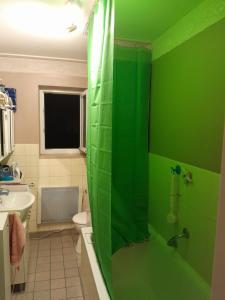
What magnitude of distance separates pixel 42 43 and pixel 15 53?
1.91ft

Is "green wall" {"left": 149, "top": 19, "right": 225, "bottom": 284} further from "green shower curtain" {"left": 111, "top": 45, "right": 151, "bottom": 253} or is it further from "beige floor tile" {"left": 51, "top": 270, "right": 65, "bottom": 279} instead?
"beige floor tile" {"left": 51, "top": 270, "right": 65, "bottom": 279}

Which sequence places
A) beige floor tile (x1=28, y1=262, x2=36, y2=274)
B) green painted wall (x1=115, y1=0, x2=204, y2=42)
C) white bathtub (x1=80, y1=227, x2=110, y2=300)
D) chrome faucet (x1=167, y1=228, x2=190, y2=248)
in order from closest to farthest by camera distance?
1. white bathtub (x1=80, y1=227, x2=110, y2=300)
2. green painted wall (x1=115, y1=0, x2=204, y2=42)
3. chrome faucet (x1=167, y1=228, x2=190, y2=248)
4. beige floor tile (x1=28, y1=262, x2=36, y2=274)

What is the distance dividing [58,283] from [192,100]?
2.09 meters

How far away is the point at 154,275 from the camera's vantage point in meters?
1.99

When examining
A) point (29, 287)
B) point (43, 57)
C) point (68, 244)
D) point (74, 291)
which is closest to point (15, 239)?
point (29, 287)

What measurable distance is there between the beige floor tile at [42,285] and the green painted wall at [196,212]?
122 centimetres

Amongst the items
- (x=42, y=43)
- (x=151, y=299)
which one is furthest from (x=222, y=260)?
(x=42, y=43)

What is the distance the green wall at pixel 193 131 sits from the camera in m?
1.52

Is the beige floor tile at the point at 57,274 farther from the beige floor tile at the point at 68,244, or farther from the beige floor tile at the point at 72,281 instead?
the beige floor tile at the point at 68,244

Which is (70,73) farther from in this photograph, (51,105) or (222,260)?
(222,260)

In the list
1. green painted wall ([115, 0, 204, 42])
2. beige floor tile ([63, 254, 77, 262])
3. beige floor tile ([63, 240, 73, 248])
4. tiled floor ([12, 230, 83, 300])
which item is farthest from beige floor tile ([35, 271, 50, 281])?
green painted wall ([115, 0, 204, 42])

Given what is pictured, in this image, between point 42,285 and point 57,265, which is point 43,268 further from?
point 42,285

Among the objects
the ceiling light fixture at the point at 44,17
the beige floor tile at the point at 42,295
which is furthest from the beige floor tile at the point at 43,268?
the ceiling light fixture at the point at 44,17

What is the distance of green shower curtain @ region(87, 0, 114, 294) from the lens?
127 centimetres
